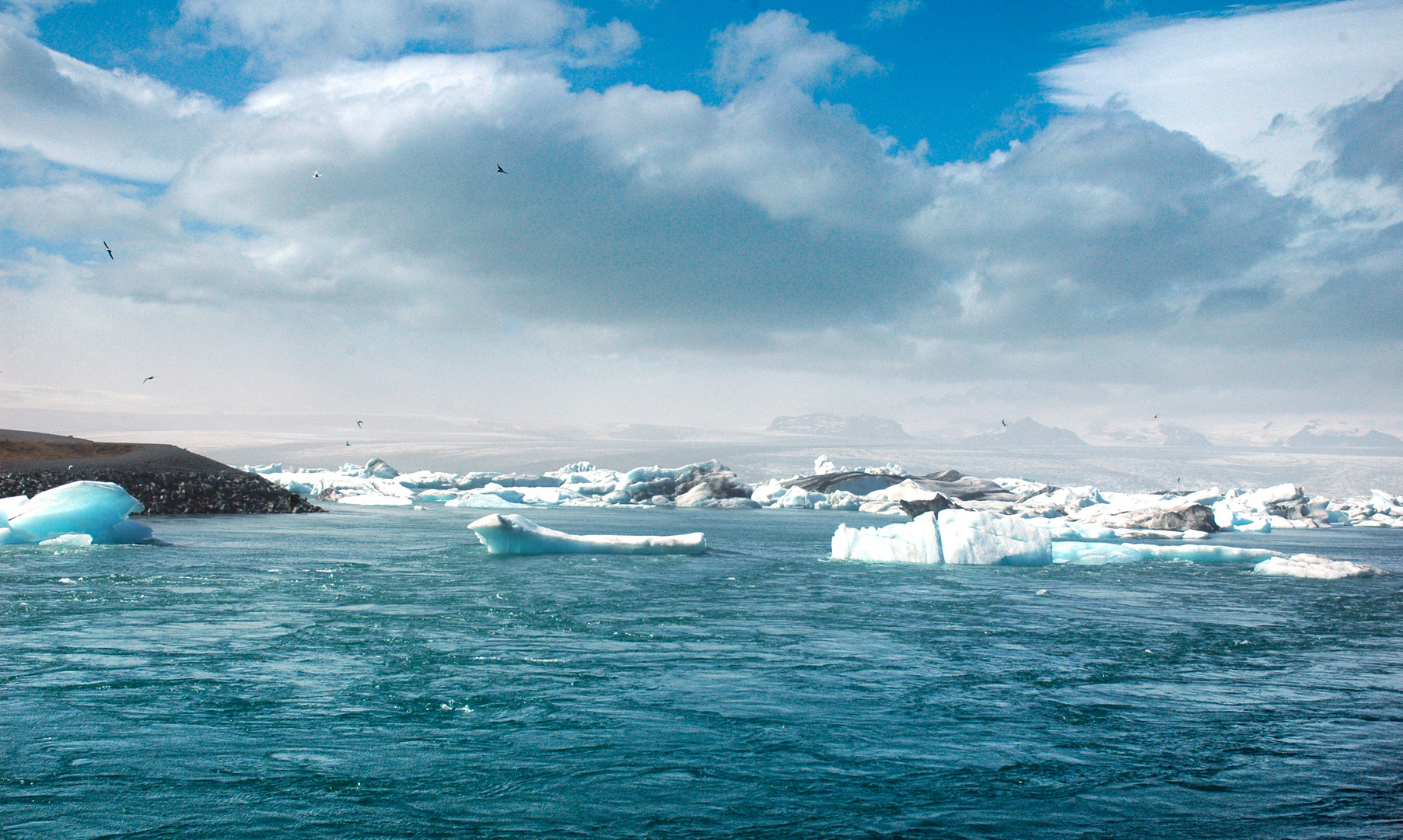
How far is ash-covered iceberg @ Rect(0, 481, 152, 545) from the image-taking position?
1783cm

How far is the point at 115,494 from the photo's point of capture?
1853 centimetres

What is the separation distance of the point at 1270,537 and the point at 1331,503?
24729 millimetres

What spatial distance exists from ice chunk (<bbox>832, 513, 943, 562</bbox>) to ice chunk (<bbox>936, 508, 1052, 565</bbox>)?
289 mm

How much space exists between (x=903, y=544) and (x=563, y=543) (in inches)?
277

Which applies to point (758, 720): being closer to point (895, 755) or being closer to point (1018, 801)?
point (895, 755)

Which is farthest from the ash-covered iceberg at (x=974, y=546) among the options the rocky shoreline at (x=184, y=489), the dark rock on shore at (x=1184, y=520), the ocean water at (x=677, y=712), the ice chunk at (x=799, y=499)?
the ice chunk at (x=799, y=499)

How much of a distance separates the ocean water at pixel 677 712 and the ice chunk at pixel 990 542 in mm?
4866

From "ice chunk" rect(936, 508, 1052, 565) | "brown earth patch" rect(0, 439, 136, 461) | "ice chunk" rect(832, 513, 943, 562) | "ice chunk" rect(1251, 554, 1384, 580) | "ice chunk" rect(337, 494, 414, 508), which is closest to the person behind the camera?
"ice chunk" rect(1251, 554, 1384, 580)

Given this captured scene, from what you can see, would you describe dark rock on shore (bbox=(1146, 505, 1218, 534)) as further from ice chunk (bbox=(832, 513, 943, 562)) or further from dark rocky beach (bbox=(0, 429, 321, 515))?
dark rocky beach (bbox=(0, 429, 321, 515))

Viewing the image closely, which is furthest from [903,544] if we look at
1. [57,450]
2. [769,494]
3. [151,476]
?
[769,494]

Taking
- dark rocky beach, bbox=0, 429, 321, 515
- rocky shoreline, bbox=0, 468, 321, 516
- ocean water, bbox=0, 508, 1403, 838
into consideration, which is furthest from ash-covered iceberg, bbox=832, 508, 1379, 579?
dark rocky beach, bbox=0, 429, 321, 515

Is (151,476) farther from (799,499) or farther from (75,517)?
(799,499)

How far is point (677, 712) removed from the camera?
644 cm

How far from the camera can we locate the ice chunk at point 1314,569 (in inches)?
690
